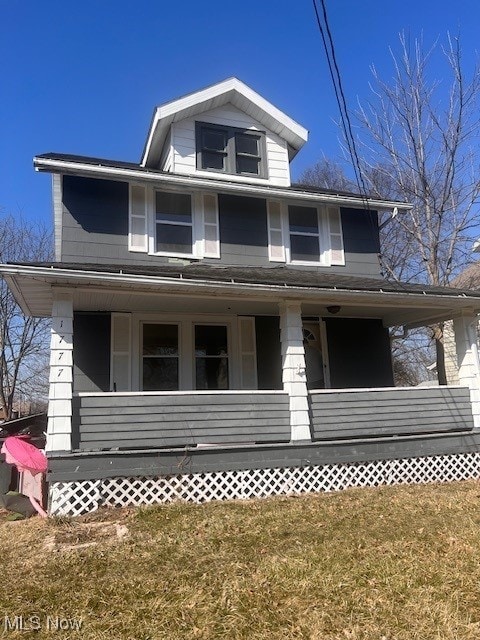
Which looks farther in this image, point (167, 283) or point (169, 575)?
point (167, 283)

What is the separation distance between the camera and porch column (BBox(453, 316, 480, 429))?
29.6ft

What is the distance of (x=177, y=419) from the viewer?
24.0 feet

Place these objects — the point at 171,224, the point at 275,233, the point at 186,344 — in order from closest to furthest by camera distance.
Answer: the point at 186,344 → the point at 171,224 → the point at 275,233

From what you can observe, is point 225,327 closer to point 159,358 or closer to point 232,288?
point 159,358

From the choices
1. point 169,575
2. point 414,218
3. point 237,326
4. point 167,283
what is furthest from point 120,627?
point 414,218

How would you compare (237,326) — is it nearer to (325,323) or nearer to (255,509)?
(325,323)

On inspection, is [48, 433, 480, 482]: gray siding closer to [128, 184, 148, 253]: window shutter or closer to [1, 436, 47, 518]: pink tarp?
[1, 436, 47, 518]: pink tarp

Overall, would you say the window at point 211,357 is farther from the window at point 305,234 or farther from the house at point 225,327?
the window at point 305,234

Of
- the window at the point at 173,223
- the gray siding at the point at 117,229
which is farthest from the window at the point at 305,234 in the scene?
the window at the point at 173,223

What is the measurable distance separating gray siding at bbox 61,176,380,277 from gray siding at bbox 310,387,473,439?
3.46 meters

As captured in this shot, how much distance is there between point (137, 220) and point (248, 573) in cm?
730

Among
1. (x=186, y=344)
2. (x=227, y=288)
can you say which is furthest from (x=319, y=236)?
(x=227, y=288)

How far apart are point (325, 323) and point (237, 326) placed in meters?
2.06

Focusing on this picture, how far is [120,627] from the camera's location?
11.0 ft
